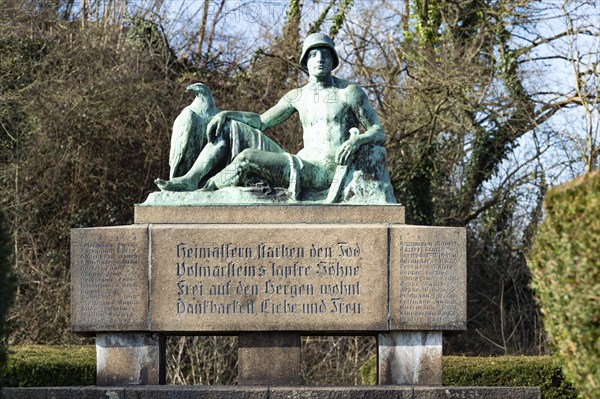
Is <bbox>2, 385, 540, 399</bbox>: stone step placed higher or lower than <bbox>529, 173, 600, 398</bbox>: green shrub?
lower

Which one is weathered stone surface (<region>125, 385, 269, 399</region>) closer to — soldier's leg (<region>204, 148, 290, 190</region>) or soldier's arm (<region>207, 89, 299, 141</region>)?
soldier's leg (<region>204, 148, 290, 190</region>)

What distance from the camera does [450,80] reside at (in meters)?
17.5

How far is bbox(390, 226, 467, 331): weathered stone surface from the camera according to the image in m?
9.59

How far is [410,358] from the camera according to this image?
9.63 m

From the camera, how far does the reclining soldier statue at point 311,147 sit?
1009 cm

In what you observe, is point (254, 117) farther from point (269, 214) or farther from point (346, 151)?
Answer: point (269, 214)

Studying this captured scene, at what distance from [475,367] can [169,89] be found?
24.5 feet

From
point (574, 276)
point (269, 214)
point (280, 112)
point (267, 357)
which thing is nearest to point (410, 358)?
point (267, 357)

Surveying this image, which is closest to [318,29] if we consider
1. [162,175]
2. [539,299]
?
[162,175]

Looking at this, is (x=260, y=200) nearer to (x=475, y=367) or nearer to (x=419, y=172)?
(x=475, y=367)

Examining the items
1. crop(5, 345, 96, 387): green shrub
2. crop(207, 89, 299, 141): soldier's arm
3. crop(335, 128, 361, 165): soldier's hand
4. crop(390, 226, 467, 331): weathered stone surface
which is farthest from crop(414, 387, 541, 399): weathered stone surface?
crop(5, 345, 96, 387): green shrub

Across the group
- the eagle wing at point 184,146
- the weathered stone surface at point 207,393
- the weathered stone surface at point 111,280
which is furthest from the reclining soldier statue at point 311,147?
the weathered stone surface at point 207,393

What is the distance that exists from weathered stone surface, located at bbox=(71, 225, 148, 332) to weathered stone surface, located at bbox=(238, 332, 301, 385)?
87 cm

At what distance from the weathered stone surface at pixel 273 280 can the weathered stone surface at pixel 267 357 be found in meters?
0.19
